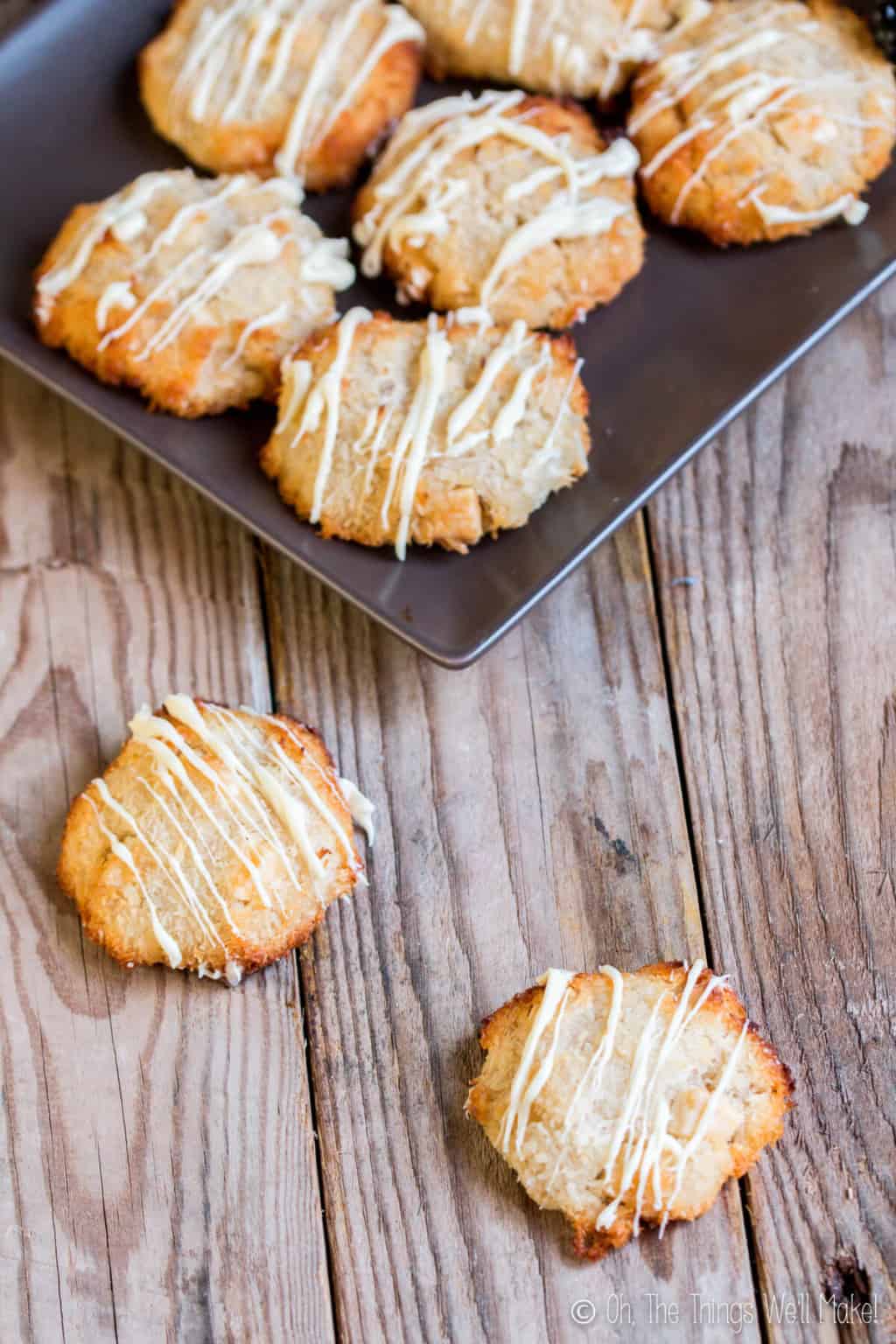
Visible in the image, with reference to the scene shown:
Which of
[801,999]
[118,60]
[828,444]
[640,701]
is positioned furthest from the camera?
[118,60]

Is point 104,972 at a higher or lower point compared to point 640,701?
higher

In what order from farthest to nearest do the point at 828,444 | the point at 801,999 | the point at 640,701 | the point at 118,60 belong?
the point at 118,60, the point at 828,444, the point at 640,701, the point at 801,999

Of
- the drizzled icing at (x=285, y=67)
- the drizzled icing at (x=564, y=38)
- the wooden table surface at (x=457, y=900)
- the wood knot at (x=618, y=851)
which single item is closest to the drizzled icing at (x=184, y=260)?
the drizzled icing at (x=285, y=67)

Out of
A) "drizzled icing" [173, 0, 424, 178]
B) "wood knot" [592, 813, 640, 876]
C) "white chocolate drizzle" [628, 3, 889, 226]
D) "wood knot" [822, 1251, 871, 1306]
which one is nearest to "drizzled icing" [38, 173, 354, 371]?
"drizzled icing" [173, 0, 424, 178]

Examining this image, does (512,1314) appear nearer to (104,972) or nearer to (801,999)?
(801,999)

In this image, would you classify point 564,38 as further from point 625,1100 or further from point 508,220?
point 625,1100

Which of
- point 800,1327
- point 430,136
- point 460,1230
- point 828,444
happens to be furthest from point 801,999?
point 430,136
